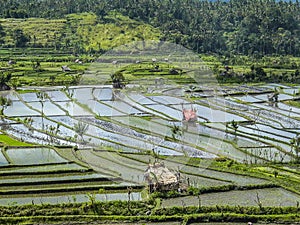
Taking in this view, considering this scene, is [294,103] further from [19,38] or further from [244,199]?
[19,38]

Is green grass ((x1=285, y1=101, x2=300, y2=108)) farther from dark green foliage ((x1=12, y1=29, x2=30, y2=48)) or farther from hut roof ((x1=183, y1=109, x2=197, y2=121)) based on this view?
dark green foliage ((x1=12, y1=29, x2=30, y2=48))

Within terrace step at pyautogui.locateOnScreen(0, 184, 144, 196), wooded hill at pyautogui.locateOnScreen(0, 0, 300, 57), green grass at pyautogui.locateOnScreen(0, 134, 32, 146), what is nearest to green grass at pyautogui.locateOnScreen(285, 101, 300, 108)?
green grass at pyautogui.locateOnScreen(0, 134, 32, 146)

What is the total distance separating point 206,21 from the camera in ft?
232

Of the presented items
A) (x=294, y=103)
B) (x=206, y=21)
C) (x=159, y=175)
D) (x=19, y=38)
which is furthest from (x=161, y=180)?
(x=206, y=21)

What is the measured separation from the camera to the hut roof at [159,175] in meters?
17.2

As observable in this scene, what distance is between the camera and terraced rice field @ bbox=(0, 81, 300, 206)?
59.2 ft

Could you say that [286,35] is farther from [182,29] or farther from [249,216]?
[249,216]

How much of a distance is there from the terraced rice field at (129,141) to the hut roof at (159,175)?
527 mm

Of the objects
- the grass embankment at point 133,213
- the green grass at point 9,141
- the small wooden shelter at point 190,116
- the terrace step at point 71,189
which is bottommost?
the green grass at point 9,141

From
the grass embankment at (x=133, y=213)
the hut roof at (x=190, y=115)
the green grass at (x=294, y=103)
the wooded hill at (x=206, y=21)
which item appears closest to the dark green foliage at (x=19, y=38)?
the wooded hill at (x=206, y=21)

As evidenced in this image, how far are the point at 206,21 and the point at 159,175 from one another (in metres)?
55.5

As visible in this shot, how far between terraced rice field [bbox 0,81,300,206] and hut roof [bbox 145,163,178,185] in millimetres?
527

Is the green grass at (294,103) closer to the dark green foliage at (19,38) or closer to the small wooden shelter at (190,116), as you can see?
the small wooden shelter at (190,116)

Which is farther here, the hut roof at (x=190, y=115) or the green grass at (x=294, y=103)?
the green grass at (x=294, y=103)
